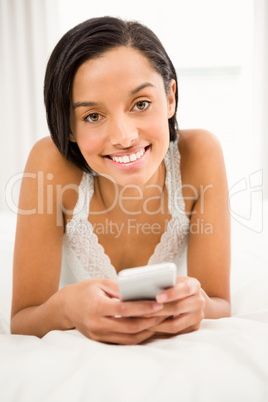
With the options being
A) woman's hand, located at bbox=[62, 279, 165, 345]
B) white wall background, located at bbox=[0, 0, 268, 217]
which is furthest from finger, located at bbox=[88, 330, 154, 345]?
white wall background, located at bbox=[0, 0, 268, 217]

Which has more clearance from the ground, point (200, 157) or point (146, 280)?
point (200, 157)

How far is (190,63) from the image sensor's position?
4289 mm

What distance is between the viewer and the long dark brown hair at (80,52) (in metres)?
1.28

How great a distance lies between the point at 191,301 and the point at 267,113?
3463mm

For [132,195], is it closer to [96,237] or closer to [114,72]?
[96,237]

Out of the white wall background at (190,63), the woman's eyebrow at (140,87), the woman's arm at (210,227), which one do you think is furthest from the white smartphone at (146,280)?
the white wall background at (190,63)

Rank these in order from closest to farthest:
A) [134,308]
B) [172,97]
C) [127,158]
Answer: [134,308], [127,158], [172,97]

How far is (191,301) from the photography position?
1.06 m

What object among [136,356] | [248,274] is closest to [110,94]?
[136,356]

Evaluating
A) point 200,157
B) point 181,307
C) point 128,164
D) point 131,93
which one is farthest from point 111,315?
point 200,157

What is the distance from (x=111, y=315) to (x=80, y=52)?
0.75 metres

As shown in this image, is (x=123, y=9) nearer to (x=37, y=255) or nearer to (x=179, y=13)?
(x=179, y=13)

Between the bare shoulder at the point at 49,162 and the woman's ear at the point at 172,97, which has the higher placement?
the woman's ear at the point at 172,97

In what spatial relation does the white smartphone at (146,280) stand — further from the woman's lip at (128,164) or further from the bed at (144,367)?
the woman's lip at (128,164)
